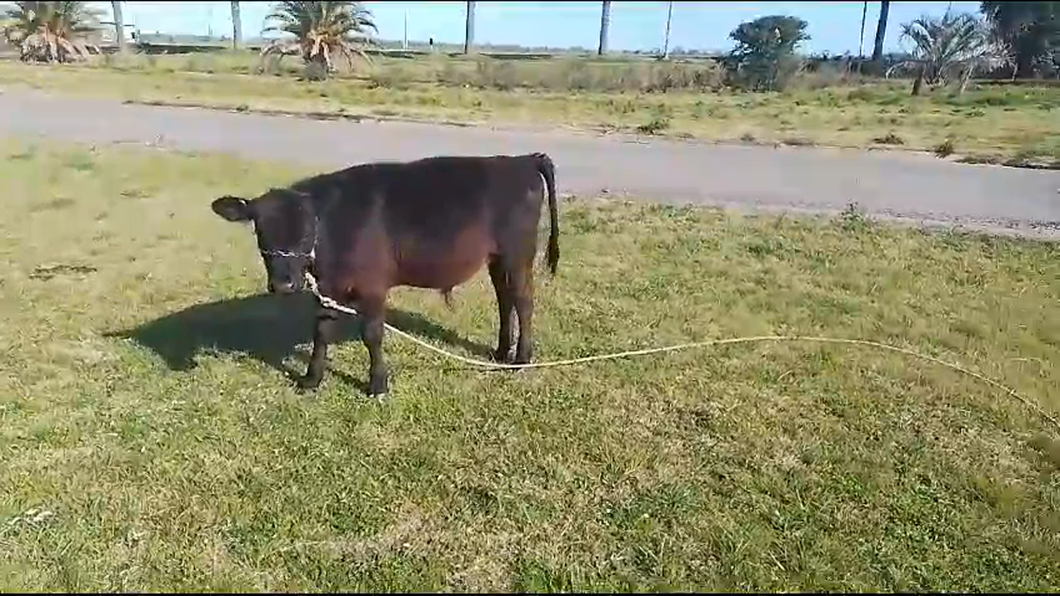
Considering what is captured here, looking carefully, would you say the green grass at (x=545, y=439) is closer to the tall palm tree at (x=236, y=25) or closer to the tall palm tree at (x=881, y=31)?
the tall palm tree at (x=881, y=31)

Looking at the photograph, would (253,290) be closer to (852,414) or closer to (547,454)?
(547,454)

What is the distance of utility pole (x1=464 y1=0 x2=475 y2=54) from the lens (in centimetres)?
4447

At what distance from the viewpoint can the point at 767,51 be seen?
28.4 m

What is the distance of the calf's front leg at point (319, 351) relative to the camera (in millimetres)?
5277

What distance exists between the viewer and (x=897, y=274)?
8195 millimetres

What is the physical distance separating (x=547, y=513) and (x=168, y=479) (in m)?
1.83

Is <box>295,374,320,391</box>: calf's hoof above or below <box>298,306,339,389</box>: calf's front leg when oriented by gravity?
below

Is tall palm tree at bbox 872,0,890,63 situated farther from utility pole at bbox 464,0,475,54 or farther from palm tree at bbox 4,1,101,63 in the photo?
palm tree at bbox 4,1,101,63

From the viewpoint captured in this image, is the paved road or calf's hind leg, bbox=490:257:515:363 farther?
the paved road

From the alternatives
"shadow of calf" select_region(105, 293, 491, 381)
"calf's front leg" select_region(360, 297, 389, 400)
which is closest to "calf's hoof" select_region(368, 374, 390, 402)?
"calf's front leg" select_region(360, 297, 389, 400)

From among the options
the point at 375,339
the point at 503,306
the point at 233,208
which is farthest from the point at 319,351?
the point at 503,306

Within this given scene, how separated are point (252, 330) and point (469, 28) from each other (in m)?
41.9

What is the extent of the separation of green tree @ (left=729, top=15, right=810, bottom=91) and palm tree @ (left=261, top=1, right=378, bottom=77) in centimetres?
1280

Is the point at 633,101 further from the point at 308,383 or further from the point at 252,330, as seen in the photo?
the point at 308,383
